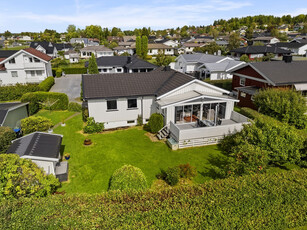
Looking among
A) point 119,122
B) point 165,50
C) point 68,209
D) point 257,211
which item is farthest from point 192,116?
point 165,50

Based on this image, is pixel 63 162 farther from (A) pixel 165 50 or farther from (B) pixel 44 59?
(A) pixel 165 50

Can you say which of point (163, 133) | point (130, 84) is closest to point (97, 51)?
point (130, 84)

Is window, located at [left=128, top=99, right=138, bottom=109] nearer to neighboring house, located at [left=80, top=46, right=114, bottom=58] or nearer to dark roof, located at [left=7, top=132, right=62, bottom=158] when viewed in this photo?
dark roof, located at [left=7, top=132, right=62, bottom=158]

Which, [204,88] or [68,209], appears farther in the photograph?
[204,88]

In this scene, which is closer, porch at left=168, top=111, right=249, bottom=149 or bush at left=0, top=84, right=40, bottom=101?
porch at left=168, top=111, right=249, bottom=149

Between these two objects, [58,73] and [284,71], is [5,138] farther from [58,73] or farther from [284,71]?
[58,73]

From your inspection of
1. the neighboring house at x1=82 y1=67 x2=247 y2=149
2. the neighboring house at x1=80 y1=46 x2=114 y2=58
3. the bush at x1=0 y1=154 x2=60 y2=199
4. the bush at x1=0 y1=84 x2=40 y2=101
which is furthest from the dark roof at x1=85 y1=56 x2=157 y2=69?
the neighboring house at x1=80 y1=46 x2=114 y2=58

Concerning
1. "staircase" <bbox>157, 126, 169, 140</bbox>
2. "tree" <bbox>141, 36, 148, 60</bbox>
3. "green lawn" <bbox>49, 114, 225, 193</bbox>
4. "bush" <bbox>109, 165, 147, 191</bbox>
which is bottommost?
"green lawn" <bbox>49, 114, 225, 193</bbox>
